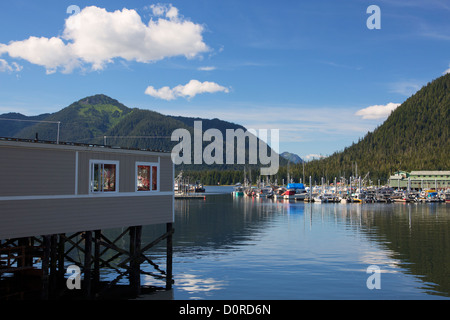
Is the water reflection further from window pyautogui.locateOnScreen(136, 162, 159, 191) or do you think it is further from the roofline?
the roofline

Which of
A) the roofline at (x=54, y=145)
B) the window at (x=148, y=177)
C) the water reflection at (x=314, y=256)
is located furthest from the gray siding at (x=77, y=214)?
the water reflection at (x=314, y=256)

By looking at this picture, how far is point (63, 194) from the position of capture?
2962 cm

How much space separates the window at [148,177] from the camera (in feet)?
116

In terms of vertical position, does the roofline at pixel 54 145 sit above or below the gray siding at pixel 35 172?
above

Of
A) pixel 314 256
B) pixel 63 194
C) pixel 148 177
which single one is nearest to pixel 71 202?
pixel 63 194

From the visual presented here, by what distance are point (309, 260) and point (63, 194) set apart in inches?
1395

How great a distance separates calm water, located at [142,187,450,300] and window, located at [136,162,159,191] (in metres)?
10.1

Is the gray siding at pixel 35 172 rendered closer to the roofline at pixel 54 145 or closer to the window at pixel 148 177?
the roofline at pixel 54 145

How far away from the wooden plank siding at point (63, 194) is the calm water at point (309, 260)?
986 cm

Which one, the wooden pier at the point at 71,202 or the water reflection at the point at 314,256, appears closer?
the wooden pier at the point at 71,202

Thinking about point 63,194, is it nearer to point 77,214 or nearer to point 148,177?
point 77,214

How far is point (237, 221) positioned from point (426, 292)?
231 ft

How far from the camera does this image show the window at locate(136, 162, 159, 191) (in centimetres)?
3531

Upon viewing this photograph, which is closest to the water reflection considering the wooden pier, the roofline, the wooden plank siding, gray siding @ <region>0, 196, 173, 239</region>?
gray siding @ <region>0, 196, 173, 239</region>
